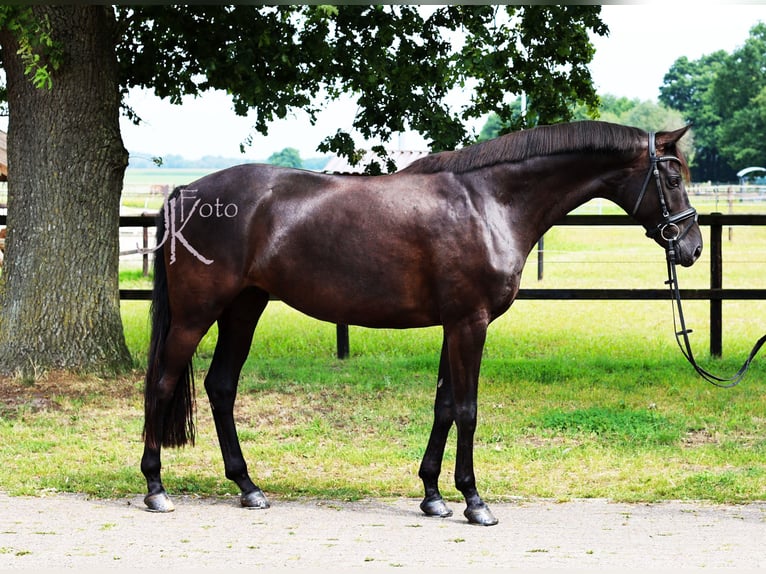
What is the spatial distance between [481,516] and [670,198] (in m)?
1.92

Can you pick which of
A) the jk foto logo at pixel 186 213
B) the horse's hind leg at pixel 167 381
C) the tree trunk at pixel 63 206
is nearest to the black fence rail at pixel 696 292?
the tree trunk at pixel 63 206

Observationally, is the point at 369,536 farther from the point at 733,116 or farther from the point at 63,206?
the point at 733,116

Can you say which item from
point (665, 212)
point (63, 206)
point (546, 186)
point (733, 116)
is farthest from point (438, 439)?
point (733, 116)

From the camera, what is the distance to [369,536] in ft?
15.7

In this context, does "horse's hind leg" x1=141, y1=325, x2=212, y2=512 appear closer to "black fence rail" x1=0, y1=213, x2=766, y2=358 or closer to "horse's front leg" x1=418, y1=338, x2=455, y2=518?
"horse's front leg" x1=418, y1=338, x2=455, y2=518

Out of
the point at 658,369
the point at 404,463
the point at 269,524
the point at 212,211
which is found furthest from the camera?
the point at 658,369

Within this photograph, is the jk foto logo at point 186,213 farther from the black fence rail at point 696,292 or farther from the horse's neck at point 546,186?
the black fence rail at point 696,292

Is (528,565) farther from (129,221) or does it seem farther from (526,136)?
(129,221)

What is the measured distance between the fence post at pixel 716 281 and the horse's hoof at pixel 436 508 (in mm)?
5862

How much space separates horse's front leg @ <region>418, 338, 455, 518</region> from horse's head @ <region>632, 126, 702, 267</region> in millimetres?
1309

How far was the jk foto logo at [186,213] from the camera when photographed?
18.0ft

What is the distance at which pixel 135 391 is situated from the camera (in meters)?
8.78

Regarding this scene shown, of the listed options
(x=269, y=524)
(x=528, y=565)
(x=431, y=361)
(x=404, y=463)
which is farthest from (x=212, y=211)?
(x=431, y=361)

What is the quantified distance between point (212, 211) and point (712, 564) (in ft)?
10.3
